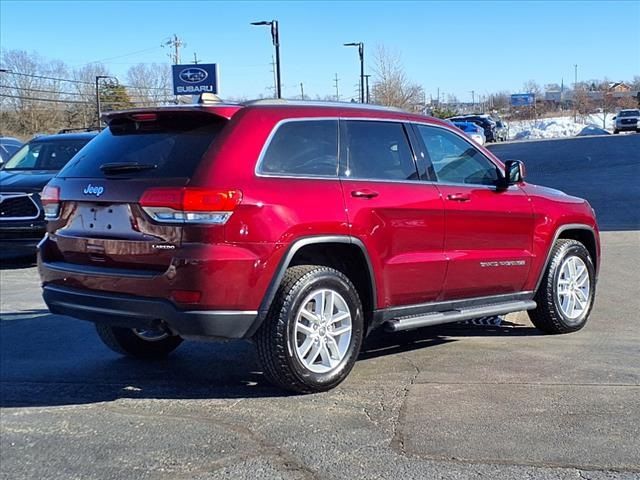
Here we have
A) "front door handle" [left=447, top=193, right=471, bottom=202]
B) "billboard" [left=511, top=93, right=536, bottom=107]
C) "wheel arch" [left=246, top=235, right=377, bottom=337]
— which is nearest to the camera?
"wheel arch" [left=246, top=235, right=377, bottom=337]

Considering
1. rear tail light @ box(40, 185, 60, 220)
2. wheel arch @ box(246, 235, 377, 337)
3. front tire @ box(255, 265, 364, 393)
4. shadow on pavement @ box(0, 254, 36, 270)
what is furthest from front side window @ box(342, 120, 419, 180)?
shadow on pavement @ box(0, 254, 36, 270)

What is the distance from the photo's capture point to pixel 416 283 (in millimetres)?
5648

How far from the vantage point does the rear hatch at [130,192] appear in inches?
186

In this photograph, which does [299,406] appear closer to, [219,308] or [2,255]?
[219,308]

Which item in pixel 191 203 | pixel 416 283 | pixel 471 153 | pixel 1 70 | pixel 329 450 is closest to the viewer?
pixel 329 450

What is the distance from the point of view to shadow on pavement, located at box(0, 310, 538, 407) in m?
5.47

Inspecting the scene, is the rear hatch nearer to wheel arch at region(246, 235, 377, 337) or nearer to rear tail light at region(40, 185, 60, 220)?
rear tail light at region(40, 185, 60, 220)

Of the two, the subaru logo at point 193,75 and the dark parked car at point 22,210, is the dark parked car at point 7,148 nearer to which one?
the dark parked car at point 22,210

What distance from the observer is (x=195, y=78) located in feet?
121

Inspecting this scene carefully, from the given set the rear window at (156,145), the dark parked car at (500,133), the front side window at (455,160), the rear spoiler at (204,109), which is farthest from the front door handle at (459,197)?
the dark parked car at (500,133)

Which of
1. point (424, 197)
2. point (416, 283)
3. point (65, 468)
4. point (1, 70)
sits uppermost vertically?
point (1, 70)

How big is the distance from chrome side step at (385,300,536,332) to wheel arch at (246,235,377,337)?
223 mm

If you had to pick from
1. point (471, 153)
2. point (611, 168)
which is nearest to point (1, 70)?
point (611, 168)

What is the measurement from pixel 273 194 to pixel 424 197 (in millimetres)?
1327
